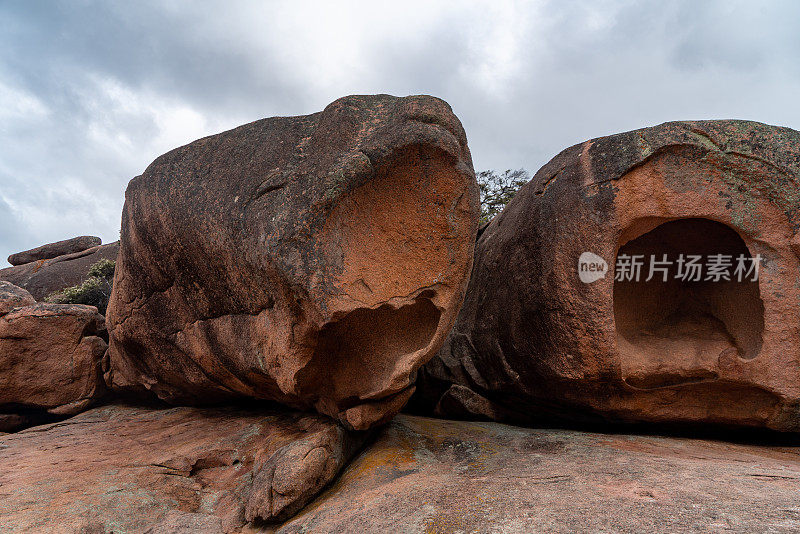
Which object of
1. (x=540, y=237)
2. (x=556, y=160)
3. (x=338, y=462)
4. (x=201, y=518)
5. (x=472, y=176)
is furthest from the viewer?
(x=556, y=160)

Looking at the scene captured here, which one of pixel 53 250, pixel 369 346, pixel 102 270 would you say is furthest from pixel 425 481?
pixel 53 250

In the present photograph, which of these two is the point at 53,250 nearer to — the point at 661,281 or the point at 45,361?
the point at 45,361

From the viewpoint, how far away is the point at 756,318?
408 cm

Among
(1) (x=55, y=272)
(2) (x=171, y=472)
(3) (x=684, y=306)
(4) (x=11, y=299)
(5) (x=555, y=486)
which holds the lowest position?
(2) (x=171, y=472)

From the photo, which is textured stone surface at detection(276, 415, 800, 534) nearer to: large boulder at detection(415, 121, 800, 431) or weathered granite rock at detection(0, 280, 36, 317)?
large boulder at detection(415, 121, 800, 431)

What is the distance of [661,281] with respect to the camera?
4.96 metres

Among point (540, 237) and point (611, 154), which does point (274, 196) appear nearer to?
point (540, 237)

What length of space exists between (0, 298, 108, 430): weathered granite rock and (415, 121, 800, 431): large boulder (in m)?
5.53

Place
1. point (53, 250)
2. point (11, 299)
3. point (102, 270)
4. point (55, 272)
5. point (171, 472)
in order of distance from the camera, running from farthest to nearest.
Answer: point (53, 250)
point (55, 272)
point (102, 270)
point (11, 299)
point (171, 472)

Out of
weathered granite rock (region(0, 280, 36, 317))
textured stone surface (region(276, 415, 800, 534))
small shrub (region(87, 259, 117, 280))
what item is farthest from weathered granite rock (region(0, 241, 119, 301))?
textured stone surface (region(276, 415, 800, 534))

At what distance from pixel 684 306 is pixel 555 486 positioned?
3015 millimetres

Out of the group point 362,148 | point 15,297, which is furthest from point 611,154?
point 15,297

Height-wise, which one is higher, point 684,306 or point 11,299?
point 684,306

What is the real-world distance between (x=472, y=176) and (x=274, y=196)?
1.71m
